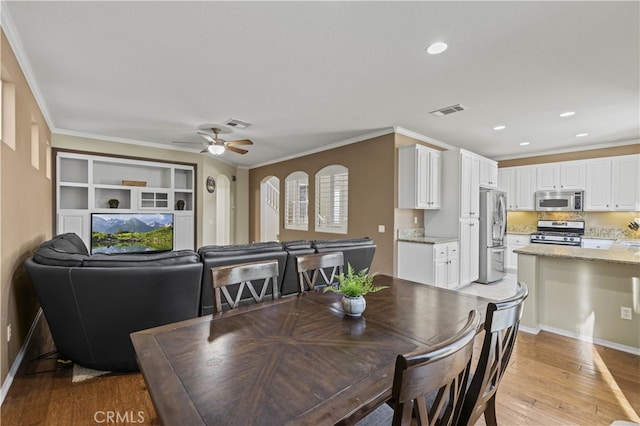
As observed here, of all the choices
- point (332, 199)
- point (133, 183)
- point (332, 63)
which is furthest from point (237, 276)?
point (133, 183)

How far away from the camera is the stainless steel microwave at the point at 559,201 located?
19.2 feet

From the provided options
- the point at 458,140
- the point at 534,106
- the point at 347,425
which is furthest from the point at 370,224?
the point at 347,425

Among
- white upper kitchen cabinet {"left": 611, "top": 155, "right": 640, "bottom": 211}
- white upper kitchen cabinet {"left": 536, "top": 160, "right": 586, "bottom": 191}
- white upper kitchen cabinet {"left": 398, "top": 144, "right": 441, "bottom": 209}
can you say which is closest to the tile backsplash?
white upper kitchen cabinet {"left": 611, "top": 155, "right": 640, "bottom": 211}

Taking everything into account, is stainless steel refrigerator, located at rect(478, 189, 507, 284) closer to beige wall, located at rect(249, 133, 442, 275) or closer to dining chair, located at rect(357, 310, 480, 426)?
beige wall, located at rect(249, 133, 442, 275)

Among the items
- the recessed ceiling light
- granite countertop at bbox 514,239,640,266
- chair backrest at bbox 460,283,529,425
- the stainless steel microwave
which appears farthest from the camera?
the stainless steel microwave

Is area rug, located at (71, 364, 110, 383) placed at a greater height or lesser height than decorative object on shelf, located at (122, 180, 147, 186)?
lesser

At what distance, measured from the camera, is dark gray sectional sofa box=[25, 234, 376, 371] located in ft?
6.97

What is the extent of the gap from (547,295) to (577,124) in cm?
294

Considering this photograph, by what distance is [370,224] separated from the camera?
17.2 ft

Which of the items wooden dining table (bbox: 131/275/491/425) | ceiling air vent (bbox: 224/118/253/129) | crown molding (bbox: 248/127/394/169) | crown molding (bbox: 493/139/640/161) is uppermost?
ceiling air vent (bbox: 224/118/253/129)

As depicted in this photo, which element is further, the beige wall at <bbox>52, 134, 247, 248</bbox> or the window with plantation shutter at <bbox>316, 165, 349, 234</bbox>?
the window with plantation shutter at <bbox>316, 165, 349, 234</bbox>

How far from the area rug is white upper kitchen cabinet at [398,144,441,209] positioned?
167 inches

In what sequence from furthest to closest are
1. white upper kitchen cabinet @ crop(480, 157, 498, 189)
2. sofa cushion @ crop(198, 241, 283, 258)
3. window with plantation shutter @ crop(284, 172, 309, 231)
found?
1. window with plantation shutter @ crop(284, 172, 309, 231)
2. white upper kitchen cabinet @ crop(480, 157, 498, 189)
3. sofa cushion @ crop(198, 241, 283, 258)

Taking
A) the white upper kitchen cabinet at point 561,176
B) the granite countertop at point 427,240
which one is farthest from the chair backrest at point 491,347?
the white upper kitchen cabinet at point 561,176
